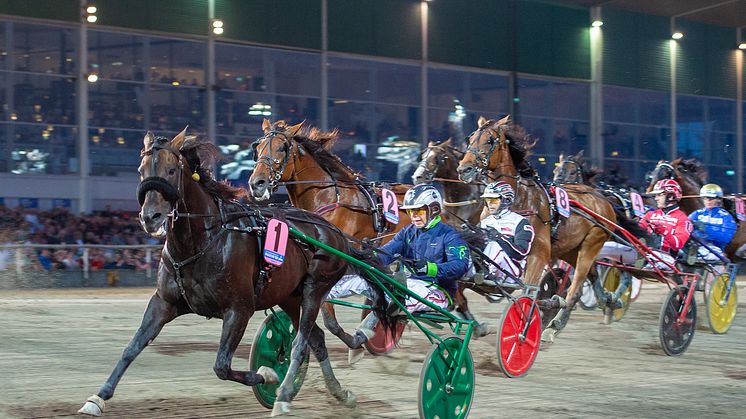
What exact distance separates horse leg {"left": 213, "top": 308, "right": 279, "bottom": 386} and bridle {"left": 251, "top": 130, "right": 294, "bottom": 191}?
3.60 meters

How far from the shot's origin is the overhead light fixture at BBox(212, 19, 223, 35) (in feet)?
70.3

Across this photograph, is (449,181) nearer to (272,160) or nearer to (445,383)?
(272,160)

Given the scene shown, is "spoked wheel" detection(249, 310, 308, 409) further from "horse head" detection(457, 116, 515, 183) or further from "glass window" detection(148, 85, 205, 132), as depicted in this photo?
"glass window" detection(148, 85, 205, 132)

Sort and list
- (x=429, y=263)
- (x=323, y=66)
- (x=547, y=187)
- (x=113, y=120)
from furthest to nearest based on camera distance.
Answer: (x=323, y=66)
(x=113, y=120)
(x=547, y=187)
(x=429, y=263)

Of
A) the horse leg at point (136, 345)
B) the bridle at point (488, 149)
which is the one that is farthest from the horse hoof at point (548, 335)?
the horse leg at point (136, 345)

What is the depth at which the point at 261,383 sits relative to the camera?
19.0 feet

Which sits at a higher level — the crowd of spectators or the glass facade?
the glass facade

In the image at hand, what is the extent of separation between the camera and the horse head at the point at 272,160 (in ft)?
29.9

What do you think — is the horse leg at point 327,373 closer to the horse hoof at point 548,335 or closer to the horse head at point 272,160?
the horse head at point 272,160

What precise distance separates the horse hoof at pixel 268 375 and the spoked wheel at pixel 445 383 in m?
0.93

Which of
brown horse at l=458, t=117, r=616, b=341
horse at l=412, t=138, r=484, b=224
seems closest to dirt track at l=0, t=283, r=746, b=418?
brown horse at l=458, t=117, r=616, b=341

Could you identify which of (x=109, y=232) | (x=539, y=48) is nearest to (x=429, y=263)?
(x=109, y=232)

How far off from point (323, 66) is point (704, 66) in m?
13.8

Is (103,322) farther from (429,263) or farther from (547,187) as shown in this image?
(429,263)
